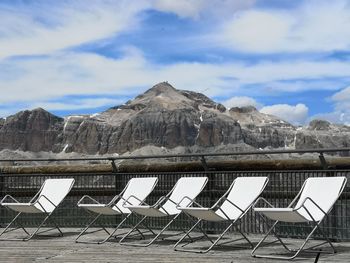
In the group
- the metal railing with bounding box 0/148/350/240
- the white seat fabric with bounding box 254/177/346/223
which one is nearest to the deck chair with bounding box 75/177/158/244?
the metal railing with bounding box 0/148/350/240

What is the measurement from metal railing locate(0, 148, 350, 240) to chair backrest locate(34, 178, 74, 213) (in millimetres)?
361

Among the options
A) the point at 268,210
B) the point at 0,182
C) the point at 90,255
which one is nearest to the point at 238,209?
the point at 268,210

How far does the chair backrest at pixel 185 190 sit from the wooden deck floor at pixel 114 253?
0.47 metres

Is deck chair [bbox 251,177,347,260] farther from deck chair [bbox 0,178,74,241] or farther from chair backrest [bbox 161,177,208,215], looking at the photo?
deck chair [bbox 0,178,74,241]

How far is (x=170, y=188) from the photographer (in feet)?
29.2

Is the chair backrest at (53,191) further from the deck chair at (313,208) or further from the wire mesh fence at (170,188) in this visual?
the deck chair at (313,208)

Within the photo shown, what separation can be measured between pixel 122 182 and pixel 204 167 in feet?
4.51

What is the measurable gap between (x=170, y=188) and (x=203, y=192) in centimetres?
54

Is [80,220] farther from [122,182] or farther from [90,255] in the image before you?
[90,255]

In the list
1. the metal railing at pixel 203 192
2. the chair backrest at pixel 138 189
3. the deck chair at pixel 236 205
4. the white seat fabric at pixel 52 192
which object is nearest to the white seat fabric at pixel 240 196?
the deck chair at pixel 236 205

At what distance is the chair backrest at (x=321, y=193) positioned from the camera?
6489 mm

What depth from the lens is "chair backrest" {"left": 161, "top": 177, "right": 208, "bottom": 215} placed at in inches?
306

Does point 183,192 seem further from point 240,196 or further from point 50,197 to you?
point 50,197

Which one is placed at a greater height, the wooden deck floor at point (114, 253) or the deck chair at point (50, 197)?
the deck chair at point (50, 197)
